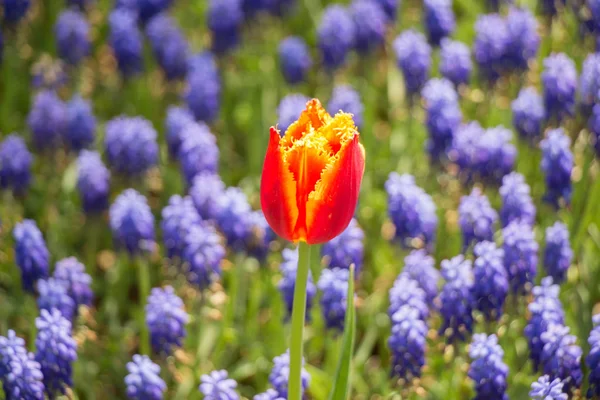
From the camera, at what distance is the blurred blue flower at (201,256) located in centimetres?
384

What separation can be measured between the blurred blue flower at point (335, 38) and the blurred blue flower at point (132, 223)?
1856 mm

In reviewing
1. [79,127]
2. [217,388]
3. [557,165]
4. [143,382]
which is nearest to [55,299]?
[143,382]

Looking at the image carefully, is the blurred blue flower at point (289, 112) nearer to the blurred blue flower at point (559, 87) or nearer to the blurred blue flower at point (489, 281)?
the blurred blue flower at point (559, 87)

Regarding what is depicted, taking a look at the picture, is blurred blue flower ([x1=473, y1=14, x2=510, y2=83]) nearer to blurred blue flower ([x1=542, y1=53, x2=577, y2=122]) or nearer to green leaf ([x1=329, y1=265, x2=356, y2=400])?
blurred blue flower ([x1=542, y1=53, x2=577, y2=122])

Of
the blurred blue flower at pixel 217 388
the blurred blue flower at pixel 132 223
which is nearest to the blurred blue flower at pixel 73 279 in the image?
the blurred blue flower at pixel 132 223

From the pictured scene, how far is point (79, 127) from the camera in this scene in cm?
494

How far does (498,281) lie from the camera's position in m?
3.40

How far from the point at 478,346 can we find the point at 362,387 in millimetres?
1069

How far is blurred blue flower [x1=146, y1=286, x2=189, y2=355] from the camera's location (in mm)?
3574

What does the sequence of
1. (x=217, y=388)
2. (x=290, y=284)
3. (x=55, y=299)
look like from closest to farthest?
(x=217, y=388)
(x=55, y=299)
(x=290, y=284)

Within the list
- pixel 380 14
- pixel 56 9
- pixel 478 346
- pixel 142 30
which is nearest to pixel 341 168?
pixel 478 346

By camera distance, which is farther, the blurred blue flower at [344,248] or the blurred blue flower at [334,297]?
the blurred blue flower at [344,248]

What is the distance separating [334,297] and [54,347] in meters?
1.12

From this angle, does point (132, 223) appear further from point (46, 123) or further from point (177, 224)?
point (46, 123)
